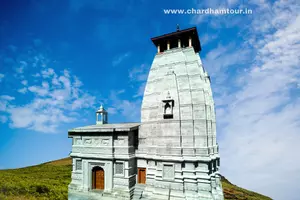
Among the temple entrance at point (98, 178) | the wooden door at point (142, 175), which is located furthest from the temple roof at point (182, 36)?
the temple entrance at point (98, 178)

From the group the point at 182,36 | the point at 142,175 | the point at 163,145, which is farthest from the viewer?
the point at 182,36

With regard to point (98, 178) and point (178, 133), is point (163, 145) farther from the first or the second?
point (98, 178)

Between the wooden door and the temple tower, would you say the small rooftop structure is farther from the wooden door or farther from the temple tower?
the wooden door

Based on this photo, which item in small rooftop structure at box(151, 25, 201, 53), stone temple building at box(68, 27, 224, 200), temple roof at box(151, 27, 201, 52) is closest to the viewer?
stone temple building at box(68, 27, 224, 200)

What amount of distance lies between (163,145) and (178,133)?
1.90 m

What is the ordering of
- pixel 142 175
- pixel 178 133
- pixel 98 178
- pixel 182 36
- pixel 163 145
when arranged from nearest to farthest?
pixel 178 133, pixel 163 145, pixel 142 175, pixel 98 178, pixel 182 36

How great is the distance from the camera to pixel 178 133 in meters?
16.6

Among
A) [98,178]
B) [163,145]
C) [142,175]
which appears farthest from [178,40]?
[98,178]

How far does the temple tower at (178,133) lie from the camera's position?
15.8 meters

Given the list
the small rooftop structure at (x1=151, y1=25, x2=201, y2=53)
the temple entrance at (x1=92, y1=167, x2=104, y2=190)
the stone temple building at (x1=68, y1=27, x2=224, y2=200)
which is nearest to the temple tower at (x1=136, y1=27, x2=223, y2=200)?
the stone temple building at (x1=68, y1=27, x2=224, y2=200)

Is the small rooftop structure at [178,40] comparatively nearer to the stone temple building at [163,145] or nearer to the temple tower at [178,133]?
the stone temple building at [163,145]

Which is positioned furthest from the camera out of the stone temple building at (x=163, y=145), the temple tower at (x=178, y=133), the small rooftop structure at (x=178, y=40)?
the small rooftop structure at (x=178, y=40)

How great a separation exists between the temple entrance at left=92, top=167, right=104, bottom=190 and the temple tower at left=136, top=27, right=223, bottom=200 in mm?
4288

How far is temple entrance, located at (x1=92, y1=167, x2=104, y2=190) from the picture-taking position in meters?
19.1
